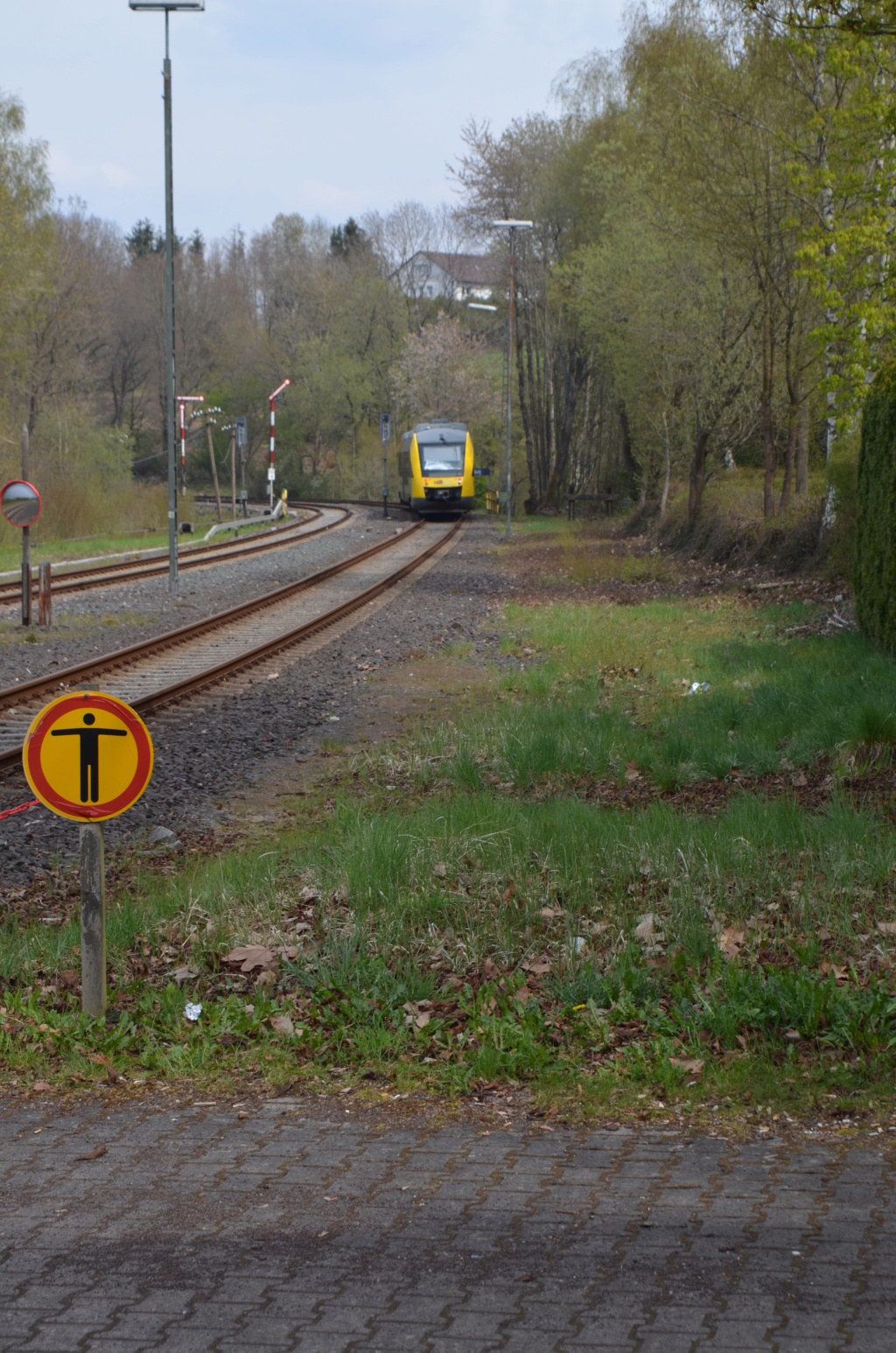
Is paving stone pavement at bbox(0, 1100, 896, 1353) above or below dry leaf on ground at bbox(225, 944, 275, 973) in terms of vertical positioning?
below

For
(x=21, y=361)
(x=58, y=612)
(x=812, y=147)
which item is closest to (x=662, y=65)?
(x=812, y=147)

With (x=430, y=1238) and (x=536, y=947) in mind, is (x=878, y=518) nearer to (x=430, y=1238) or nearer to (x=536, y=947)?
(x=536, y=947)

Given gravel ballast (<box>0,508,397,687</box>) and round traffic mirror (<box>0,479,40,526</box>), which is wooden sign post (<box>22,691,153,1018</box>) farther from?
round traffic mirror (<box>0,479,40,526</box>)

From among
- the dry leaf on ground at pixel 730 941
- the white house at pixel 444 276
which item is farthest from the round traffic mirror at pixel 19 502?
the white house at pixel 444 276

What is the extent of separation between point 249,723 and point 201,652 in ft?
15.2

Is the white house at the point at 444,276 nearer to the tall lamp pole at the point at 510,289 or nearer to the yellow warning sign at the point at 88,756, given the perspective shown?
the tall lamp pole at the point at 510,289

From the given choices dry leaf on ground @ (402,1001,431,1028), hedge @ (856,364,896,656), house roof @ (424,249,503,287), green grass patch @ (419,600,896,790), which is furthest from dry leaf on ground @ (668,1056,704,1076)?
house roof @ (424,249,503,287)

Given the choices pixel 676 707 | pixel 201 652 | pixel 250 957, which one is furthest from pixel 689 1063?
pixel 201 652

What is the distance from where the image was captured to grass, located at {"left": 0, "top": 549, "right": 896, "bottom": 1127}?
4.69 metres

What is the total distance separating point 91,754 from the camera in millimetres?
5148

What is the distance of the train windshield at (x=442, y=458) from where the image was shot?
51.2 meters

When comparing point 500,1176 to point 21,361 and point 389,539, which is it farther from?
point 21,361

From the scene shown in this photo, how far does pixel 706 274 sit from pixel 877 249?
13046 mm

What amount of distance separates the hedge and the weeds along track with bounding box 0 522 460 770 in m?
7.00
